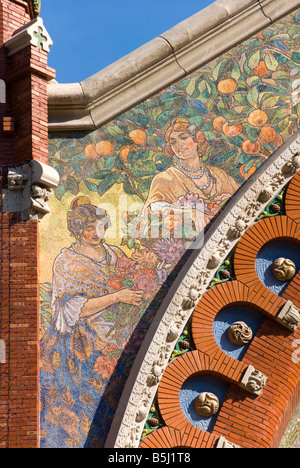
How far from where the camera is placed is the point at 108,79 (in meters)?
10.5

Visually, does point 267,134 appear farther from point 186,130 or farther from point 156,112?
point 156,112

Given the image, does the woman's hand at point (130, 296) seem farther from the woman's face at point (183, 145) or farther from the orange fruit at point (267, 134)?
the orange fruit at point (267, 134)

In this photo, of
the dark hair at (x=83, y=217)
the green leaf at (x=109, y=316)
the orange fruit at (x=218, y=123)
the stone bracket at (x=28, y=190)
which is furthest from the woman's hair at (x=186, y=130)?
the green leaf at (x=109, y=316)

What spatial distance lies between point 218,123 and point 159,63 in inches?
31.3

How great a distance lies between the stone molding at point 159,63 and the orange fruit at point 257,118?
701 mm

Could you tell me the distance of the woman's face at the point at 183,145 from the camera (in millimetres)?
10508

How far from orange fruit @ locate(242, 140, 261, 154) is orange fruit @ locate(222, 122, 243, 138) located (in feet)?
0.40

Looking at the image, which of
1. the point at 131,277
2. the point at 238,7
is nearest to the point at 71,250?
the point at 131,277

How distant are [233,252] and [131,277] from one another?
0.97 meters

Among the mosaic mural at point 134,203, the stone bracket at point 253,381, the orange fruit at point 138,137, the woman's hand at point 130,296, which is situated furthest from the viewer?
the orange fruit at point 138,137

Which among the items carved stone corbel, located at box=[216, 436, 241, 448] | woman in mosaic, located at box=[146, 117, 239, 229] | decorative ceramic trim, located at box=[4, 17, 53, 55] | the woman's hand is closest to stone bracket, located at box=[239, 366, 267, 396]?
carved stone corbel, located at box=[216, 436, 241, 448]

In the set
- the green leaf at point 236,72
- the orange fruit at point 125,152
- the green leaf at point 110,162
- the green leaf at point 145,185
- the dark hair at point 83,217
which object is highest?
the green leaf at point 236,72

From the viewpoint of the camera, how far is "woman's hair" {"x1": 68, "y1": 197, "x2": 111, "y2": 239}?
33.3ft
